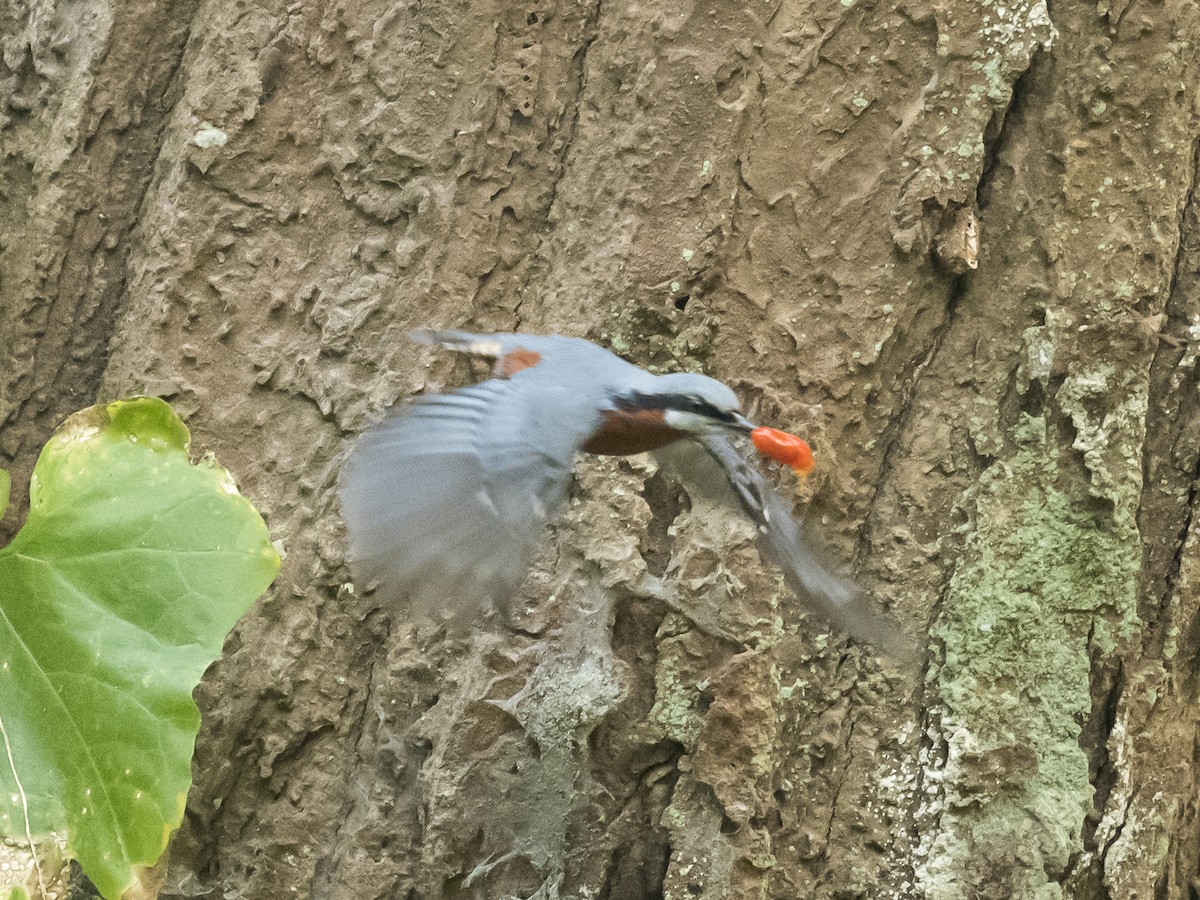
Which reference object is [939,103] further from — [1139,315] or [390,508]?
[390,508]

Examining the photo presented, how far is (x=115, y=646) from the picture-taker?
1.74 meters

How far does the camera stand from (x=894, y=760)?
2059 mm

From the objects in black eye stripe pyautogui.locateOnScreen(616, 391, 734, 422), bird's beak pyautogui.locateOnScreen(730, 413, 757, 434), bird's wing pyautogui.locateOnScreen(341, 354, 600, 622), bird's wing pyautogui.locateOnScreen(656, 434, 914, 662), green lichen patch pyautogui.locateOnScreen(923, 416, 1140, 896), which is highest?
black eye stripe pyautogui.locateOnScreen(616, 391, 734, 422)

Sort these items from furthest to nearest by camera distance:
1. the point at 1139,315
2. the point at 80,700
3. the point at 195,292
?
1. the point at 195,292
2. the point at 1139,315
3. the point at 80,700

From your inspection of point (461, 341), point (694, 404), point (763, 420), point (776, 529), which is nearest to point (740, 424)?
point (694, 404)

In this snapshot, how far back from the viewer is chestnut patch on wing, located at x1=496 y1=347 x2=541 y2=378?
184 centimetres

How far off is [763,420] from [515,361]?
46 cm

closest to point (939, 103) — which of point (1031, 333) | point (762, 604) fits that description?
point (1031, 333)

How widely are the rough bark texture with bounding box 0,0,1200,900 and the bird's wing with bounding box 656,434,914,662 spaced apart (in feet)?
0.33

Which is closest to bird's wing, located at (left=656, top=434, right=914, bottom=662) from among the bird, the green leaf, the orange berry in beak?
the bird

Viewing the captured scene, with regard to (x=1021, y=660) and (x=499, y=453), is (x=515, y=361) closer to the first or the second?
(x=499, y=453)

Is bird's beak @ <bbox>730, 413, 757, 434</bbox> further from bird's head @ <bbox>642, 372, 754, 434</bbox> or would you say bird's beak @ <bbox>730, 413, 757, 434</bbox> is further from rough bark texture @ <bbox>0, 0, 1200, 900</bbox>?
rough bark texture @ <bbox>0, 0, 1200, 900</bbox>

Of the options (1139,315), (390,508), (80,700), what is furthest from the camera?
(1139,315)

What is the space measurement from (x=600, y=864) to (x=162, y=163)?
61.8 inches
